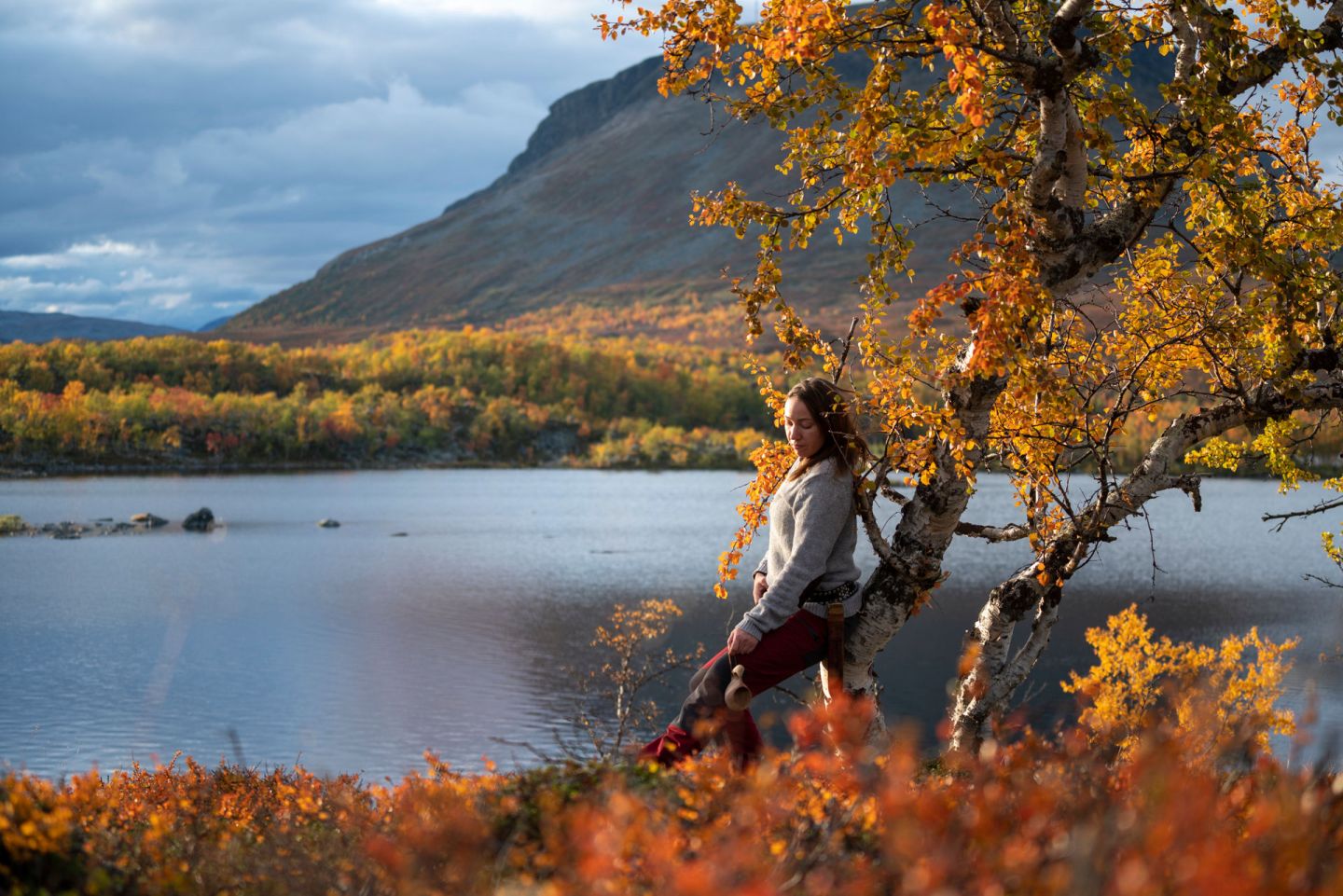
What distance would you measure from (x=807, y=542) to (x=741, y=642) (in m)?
0.55

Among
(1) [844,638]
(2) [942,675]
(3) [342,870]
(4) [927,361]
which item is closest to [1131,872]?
(3) [342,870]

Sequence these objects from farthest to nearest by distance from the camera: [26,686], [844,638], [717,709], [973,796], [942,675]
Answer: [942,675] < [26,686] < [844,638] < [717,709] < [973,796]

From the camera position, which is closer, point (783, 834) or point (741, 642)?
point (783, 834)

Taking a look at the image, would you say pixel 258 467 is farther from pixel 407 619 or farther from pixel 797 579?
pixel 797 579

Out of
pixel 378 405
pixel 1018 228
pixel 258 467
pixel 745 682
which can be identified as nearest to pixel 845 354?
pixel 1018 228

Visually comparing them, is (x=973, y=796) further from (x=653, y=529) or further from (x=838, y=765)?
(x=653, y=529)

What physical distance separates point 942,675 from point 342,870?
86.3 feet

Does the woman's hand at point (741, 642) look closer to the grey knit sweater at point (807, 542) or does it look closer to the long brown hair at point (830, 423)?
the grey knit sweater at point (807, 542)

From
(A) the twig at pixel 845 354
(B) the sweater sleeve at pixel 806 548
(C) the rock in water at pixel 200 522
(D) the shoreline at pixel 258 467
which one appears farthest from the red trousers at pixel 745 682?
(D) the shoreline at pixel 258 467

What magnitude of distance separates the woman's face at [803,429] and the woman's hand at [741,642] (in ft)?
3.05

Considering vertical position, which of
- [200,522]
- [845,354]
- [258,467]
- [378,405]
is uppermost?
[378,405]

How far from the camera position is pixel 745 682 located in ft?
17.6

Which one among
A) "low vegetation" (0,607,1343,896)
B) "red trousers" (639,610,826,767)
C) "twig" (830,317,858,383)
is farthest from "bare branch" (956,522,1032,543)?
"low vegetation" (0,607,1343,896)

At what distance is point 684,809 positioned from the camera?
390cm
